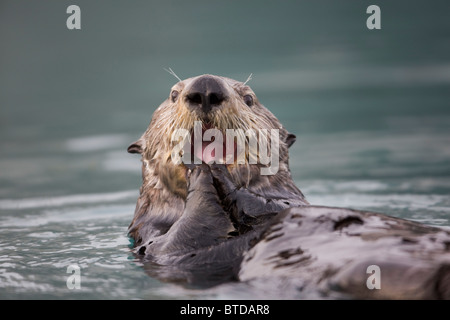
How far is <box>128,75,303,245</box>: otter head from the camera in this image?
4.09 m

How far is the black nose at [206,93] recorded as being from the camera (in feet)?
13.0

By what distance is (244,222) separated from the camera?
13.3 feet

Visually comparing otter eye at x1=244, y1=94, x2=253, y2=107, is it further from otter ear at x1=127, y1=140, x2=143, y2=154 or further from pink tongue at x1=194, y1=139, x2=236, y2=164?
otter ear at x1=127, y1=140, x2=143, y2=154

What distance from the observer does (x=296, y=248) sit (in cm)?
338

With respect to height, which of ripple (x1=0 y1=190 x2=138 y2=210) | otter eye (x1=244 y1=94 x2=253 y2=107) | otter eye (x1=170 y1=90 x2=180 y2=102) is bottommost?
ripple (x1=0 y1=190 x2=138 y2=210)

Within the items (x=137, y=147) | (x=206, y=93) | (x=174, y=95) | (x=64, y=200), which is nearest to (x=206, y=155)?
(x=206, y=93)

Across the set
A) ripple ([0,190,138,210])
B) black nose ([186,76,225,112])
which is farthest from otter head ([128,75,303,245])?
ripple ([0,190,138,210])

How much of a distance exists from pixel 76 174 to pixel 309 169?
267 centimetres

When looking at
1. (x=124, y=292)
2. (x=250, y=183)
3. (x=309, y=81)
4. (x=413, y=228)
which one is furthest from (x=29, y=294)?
(x=309, y=81)

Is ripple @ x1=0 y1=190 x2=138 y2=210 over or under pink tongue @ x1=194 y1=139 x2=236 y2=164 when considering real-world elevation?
under

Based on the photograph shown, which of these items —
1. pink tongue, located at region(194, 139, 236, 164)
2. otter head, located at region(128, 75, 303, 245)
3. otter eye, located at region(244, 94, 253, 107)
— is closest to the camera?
otter head, located at region(128, 75, 303, 245)

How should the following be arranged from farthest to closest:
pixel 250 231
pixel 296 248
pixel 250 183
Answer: pixel 250 183 < pixel 250 231 < pixel 296 248

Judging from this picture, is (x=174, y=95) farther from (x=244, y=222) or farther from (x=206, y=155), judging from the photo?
(x=244, y=222)
